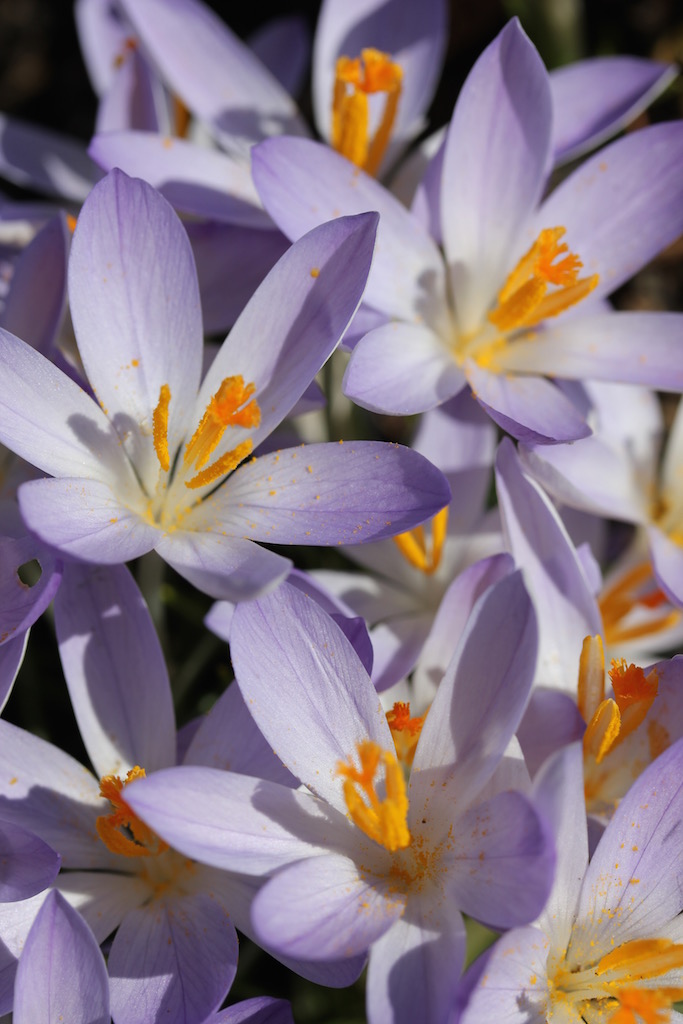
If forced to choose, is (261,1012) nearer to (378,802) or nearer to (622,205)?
(378,802)

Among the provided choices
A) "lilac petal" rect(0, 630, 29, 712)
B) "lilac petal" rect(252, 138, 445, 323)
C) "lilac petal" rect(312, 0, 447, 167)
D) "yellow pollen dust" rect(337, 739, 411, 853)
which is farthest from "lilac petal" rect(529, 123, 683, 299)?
"lilac petal" rect(0, 630, 29, 712)

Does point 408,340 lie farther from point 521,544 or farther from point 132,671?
point 132,671

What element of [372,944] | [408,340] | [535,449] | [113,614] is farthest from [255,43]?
[372,944]

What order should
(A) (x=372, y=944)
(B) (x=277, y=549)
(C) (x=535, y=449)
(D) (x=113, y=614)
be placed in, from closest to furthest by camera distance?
(A) (x=372, y=944) < (D) (x=113, y=614) < (C) (x=535, y=449) < (B) (x=277, y=549)

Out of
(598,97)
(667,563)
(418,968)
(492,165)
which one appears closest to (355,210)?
(492,165)

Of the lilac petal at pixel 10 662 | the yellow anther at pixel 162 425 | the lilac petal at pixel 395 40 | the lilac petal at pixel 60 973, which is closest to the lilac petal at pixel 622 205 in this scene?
the lilac petal at pixel 395 40

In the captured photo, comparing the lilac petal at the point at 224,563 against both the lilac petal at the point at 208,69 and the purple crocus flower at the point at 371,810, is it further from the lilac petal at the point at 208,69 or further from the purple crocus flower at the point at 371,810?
the lilac petal at the point at 208,69

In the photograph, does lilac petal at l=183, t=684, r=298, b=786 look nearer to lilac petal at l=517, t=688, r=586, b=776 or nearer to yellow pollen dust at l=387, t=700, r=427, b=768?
yellow pollen dust at l=387, t=700, r=427, b=768
